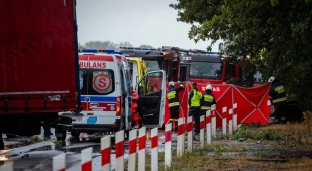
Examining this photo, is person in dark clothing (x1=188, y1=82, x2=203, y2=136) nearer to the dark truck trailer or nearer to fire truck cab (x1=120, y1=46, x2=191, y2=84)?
fire truck cab (x1=120, y1=46, x2=191, y2=84)

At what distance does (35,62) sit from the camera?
14.9 meters

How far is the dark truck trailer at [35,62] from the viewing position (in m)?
14.4

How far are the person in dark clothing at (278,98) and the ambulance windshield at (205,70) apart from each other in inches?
438

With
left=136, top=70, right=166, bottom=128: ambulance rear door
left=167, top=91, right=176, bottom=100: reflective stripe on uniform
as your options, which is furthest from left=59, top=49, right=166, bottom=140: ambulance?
left=167, top=91, right=176, bottom=100: reflective stripe on uniform

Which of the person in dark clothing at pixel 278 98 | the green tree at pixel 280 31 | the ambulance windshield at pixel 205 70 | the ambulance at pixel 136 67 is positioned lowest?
the person in dark clothing at pixel 278 98

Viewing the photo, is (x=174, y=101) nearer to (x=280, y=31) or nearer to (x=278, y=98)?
(x=278, y=98)

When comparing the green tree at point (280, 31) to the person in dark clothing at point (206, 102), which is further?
the person in dark clothing at point (206, 102)

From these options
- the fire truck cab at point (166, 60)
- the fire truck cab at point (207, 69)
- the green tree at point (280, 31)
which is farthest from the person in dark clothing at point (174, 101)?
the fire truck cab at point (207, 69)

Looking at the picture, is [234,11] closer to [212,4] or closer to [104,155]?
[104,155]

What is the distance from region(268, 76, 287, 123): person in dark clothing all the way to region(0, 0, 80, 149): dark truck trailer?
14.0m

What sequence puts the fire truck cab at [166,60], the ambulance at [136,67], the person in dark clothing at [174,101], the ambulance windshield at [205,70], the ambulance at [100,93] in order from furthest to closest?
the ambulance windshield at [205,70] < the fire truck cab at [166,60] < the ambulance at [136,67] < the person in dark clothing at [174,101] < the ambulance at [100,93]

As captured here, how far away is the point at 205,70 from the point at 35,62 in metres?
26.3

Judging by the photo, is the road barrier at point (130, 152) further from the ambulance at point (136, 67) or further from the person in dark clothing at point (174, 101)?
the ambulance at point (136, 67)

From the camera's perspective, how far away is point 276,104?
2898 centimetres
